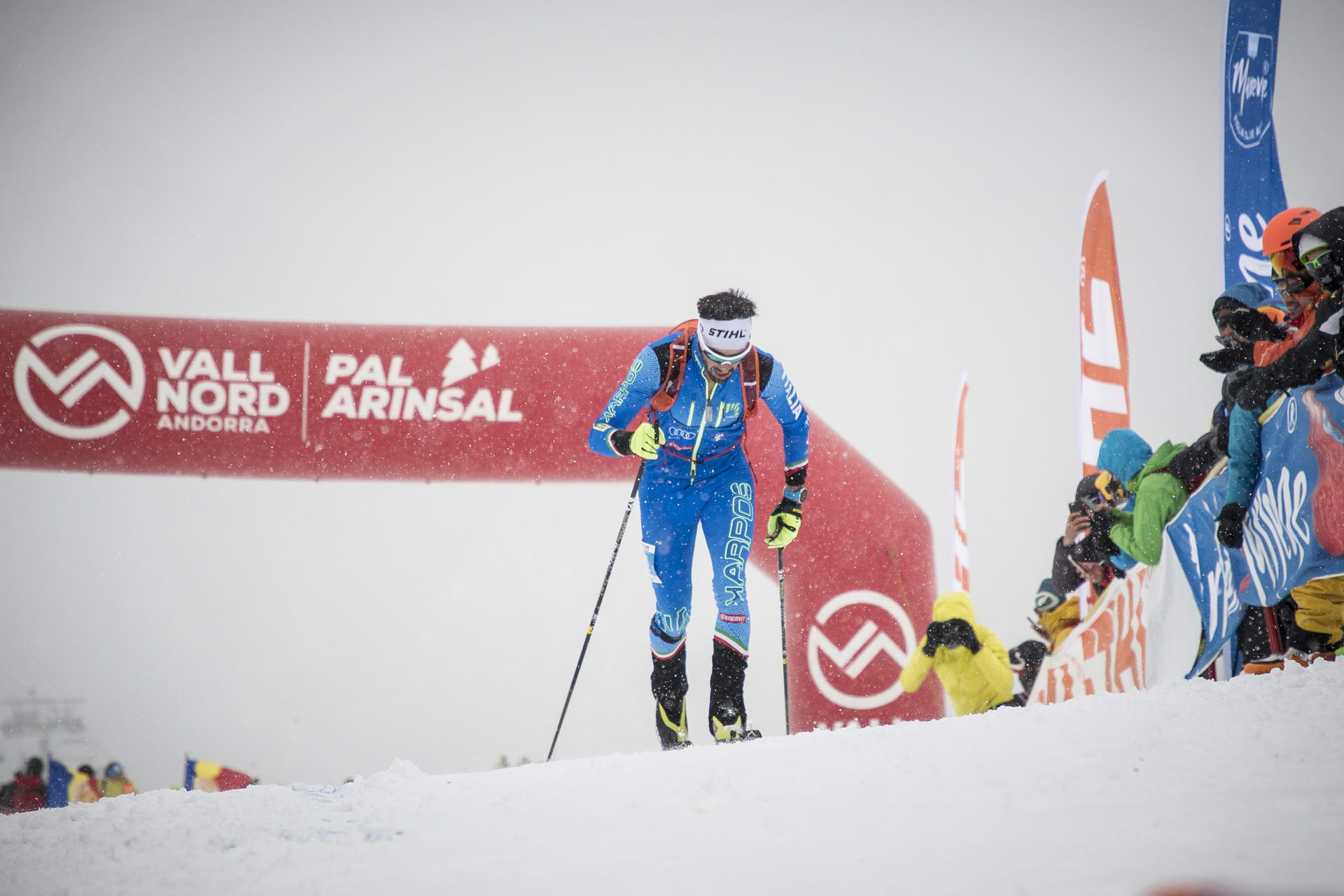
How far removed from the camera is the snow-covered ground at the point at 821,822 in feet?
3.62

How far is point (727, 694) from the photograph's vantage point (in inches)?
123

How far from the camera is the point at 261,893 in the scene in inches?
46.7

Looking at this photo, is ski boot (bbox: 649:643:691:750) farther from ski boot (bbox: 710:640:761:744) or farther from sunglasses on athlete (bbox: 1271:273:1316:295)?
sunglasses on athlete (bbox: 1271:273:1316:295)

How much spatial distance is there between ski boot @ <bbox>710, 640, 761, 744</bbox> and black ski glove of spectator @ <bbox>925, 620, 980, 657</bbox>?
1.30 metres

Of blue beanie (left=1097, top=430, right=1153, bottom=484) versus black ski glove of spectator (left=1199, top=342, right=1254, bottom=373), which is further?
blue beanie (left=1097, top=430, right=1153, bottom=484)

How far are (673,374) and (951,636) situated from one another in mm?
1863

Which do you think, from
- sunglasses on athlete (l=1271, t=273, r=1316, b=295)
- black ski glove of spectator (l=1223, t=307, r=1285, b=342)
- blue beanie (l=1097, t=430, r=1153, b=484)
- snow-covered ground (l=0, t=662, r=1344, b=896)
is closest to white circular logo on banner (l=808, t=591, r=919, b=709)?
blue beanie (l=1097, t=430, r=1153, b=484)

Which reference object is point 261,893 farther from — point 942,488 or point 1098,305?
point 942,488

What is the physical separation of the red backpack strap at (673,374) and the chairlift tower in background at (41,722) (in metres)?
5.48

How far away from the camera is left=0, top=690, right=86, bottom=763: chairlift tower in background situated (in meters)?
6.16

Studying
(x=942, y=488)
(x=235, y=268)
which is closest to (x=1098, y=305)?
(x=942, y=488)

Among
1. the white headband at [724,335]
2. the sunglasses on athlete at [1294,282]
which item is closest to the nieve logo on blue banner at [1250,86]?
the sunglasses on athlete at [1294,282]

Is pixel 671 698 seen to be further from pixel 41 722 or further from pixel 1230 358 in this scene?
pixel 41 722

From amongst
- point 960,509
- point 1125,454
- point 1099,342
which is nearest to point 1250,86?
point 1099,342
